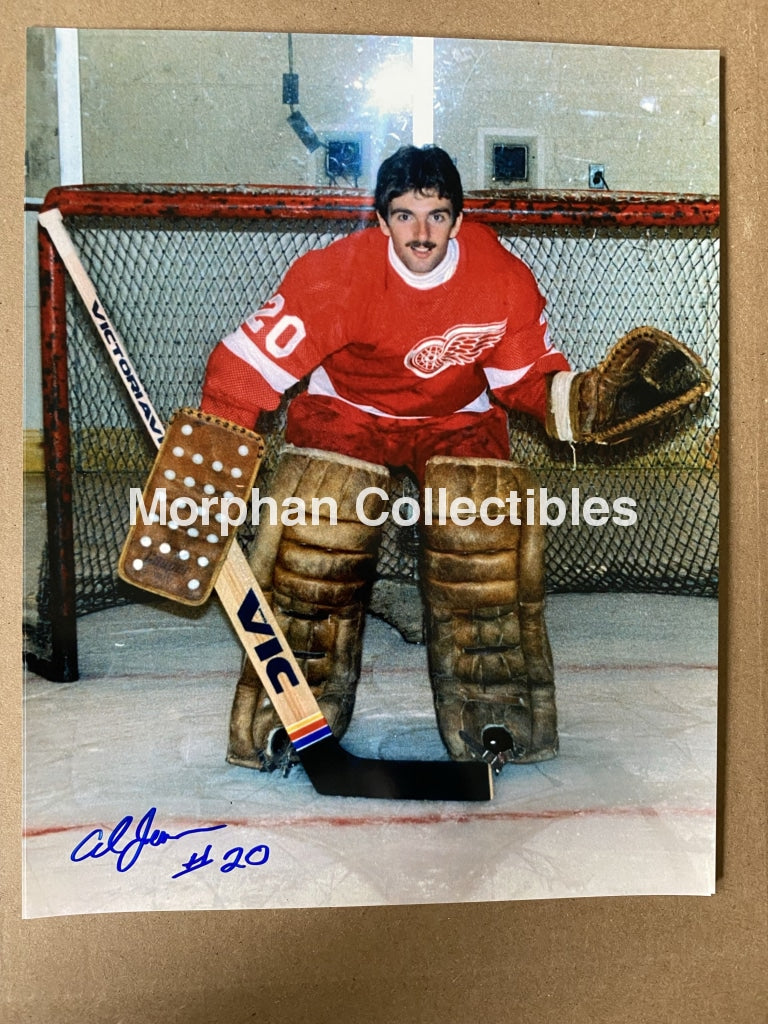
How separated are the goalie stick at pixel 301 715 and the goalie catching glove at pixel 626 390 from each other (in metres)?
0.52

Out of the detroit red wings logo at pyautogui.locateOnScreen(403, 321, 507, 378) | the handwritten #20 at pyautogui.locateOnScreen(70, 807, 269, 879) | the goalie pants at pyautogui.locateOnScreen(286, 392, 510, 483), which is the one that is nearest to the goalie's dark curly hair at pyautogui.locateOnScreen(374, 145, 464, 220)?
the detroit red wings logo at pyautogui.locateOnScreen(403, 321, 507, 378)

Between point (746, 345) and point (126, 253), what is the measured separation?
0.96 m

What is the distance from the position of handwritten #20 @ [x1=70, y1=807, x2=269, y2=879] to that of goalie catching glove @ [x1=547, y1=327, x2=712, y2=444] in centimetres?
78

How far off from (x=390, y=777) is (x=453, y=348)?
0.65 meters

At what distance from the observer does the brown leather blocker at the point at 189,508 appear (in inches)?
51.1

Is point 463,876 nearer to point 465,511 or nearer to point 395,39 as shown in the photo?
point 465,511

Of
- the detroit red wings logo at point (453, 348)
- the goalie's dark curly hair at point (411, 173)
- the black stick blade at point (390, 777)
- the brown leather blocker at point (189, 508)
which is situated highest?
the goalie's dark curly hair at point (411, 173)

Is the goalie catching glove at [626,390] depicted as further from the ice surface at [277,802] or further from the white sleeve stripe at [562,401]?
the ice surface at [277,802]

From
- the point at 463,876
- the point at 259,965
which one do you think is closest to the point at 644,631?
the point at 463,876

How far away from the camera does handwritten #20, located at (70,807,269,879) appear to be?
4.28 feet

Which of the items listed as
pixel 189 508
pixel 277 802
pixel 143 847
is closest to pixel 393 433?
pixel 189 508

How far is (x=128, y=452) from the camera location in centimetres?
131

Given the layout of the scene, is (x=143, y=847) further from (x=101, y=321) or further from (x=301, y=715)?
(x=101, y=321)

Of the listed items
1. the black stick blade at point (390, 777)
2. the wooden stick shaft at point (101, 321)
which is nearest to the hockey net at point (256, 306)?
the wooden stick shaft at point (101, 321)
